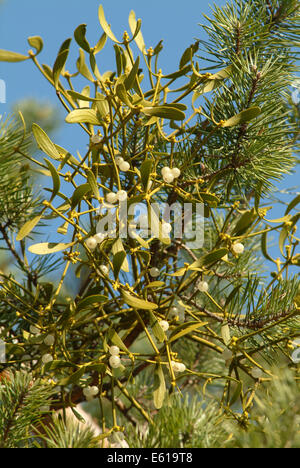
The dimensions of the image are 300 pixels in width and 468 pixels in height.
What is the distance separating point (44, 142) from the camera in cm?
55

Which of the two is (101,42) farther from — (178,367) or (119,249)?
(178,367)

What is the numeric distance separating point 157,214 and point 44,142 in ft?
0.43

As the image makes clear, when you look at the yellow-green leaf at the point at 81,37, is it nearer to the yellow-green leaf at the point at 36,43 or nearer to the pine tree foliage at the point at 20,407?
the yellow-green leaf at the point at 36,43

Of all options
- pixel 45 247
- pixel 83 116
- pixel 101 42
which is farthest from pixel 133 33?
pixel 45 247

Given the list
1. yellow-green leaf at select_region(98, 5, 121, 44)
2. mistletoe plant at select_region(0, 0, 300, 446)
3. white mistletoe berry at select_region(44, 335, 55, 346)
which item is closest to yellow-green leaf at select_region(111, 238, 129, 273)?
mistletoe plant at select_region(0, 0, 300, 446)

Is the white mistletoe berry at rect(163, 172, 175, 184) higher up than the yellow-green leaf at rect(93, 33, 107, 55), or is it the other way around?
the yellow-green leaf at rect(93, 33, 107, 55)

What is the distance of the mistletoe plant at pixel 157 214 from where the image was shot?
1.76 ft

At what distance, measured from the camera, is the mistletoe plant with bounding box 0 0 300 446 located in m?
0.54

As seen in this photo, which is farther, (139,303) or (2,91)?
(2,91)

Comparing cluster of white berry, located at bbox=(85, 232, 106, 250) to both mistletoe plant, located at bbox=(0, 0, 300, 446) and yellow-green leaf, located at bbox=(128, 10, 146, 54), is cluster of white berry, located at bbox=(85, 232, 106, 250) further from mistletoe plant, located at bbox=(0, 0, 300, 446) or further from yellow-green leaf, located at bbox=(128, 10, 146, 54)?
yellow-green leaf, located at bbox=(128, 10, 146, 54)

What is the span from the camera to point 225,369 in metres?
1.01
